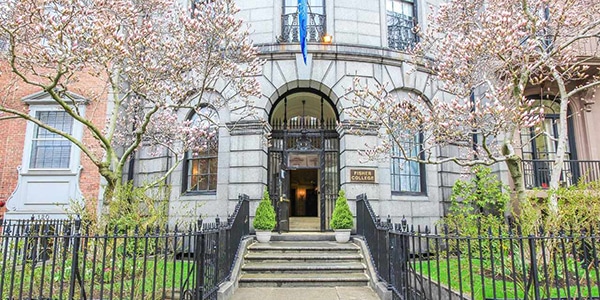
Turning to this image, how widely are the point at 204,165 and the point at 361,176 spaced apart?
478cm

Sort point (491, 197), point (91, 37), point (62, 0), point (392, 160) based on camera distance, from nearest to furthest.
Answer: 1. point (91, 37)
2. point (62, 0)
3. point (491, 197)
4. point (392, 160)

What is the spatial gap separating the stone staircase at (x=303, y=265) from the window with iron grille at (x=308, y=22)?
624 cm

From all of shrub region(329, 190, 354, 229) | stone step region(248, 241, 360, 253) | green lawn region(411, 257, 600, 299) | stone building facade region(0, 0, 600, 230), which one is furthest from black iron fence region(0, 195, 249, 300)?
green lawn region(411, 257, 600, 299)

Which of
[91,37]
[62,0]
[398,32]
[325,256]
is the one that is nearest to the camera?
[91,37]

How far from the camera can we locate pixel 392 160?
1091 centimetres

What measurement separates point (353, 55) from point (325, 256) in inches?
236

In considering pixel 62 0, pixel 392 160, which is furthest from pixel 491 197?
pixel 62 0

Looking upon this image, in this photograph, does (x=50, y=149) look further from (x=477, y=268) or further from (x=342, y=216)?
(x=477, y=268)

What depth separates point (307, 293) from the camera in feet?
22.2

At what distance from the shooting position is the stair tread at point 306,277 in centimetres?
729

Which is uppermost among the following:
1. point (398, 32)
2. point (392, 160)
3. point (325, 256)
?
point (398, 32)

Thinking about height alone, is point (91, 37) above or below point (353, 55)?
below

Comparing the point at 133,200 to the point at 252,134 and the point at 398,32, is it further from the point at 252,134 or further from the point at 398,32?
the point at 398,32

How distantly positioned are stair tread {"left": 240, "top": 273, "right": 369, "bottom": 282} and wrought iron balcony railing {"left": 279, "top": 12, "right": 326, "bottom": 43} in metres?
6.99
